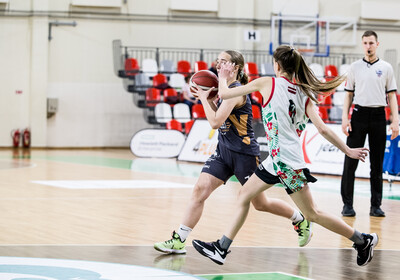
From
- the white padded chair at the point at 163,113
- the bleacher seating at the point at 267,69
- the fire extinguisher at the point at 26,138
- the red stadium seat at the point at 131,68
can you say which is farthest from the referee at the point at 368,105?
the fire extinguisher at the point at 26,138

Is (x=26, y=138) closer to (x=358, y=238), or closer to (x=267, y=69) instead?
(x=267, y=69)

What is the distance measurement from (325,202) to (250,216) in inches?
76.8

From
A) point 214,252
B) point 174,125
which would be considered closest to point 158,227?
point 214,252

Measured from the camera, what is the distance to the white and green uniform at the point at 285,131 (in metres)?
5.40

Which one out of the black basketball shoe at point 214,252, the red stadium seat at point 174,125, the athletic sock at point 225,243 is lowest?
the black basketball shoe at point 214,252

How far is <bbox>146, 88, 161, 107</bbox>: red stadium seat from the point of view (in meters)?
A: 22.6

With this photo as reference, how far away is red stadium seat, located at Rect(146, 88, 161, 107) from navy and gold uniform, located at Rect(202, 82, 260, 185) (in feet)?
54.2

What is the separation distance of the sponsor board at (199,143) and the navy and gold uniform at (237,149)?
10.6m

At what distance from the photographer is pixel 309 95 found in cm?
540

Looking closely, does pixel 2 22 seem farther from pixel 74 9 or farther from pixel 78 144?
pixel 78 144

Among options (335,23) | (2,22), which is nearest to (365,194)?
(335,23)

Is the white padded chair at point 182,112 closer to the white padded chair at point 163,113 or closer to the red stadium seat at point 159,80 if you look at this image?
the white padded chair at point 163,113

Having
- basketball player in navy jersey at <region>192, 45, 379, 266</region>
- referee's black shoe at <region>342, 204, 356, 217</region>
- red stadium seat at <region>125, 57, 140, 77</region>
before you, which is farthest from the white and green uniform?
red stadium seat at <region>125, 57, 140, 77</region>

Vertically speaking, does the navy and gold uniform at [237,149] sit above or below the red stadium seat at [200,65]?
below
